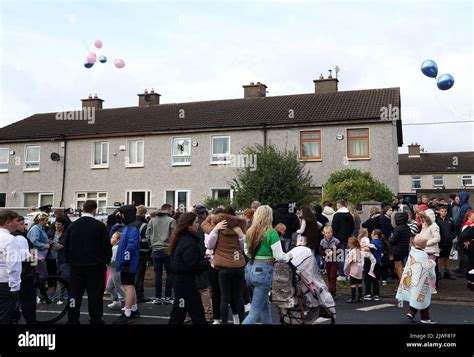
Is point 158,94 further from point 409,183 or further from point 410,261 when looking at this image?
point 409,183

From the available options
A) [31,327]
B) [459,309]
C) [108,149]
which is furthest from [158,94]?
[31,327]

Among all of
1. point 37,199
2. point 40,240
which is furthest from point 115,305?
point 37,199

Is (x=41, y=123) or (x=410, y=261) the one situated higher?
(x=41, y=123)

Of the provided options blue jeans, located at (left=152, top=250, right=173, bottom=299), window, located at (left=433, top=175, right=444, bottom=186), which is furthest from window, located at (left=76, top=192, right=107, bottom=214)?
window, located at (left=433, top=175, right=444, bottom=186)

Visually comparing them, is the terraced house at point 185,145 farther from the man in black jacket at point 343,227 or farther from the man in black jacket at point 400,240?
the man in black jacket at point 400,240

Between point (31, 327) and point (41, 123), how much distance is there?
108ft

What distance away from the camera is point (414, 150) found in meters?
66.8

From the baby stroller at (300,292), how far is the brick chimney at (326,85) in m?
24.6

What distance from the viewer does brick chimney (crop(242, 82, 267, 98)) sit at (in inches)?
1334

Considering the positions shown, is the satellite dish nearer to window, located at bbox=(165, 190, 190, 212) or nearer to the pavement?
window, located at bbox=(165, 190, 190, 212)

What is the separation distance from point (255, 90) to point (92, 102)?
39.7 ft

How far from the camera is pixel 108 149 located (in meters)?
32.0

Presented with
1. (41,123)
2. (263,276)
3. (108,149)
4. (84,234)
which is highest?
(41,123)

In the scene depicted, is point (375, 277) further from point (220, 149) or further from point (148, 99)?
point (148, 99)
